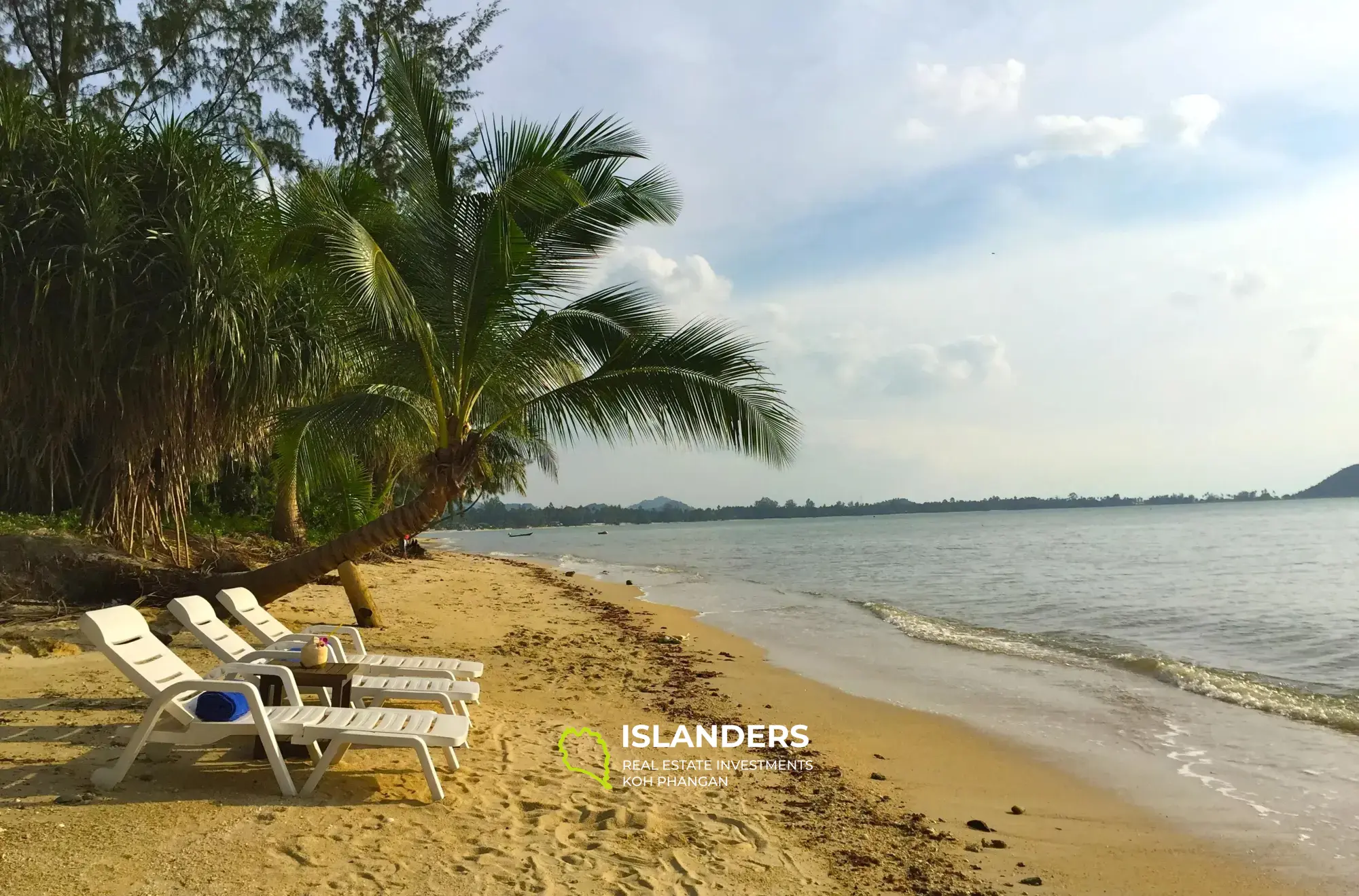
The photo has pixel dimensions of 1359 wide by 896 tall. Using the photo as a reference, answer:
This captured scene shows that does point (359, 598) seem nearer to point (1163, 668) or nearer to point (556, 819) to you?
point (556, 819)

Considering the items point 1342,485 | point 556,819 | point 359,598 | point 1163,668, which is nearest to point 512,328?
point 359,598

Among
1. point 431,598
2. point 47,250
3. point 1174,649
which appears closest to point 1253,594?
point 1174,649

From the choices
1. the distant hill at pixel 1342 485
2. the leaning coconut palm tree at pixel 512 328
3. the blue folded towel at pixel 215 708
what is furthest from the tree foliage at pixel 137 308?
the distant hill at pixel 1342 485

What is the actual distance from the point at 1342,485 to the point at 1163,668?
124511 mm

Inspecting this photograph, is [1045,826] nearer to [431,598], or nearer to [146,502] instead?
[146,502]

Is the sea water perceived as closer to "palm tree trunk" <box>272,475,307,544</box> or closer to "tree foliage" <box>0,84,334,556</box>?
"tree foliage" <box>0,84,334,556</box>

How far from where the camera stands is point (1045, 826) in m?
4.88

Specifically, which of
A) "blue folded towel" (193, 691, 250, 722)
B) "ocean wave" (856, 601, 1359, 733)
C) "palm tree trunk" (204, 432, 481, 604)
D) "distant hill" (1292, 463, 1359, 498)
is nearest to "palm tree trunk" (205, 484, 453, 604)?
"palm tree trunk" (204, 432, 481, 604)

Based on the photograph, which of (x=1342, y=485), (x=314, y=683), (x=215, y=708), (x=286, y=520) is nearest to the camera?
(x=215, y=708)

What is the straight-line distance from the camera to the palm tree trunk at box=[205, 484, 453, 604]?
25.4 feet

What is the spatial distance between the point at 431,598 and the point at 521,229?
27.6 ft

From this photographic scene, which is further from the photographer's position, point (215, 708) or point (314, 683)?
point (314, 683)

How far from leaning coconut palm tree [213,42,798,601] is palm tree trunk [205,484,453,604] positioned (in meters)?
0.02

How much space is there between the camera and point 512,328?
820cm
